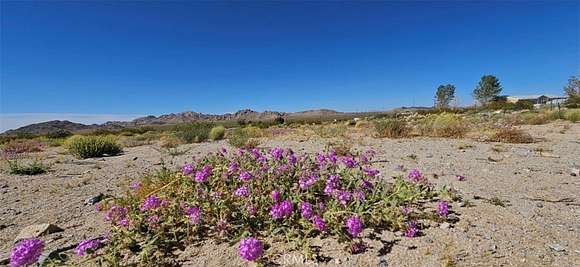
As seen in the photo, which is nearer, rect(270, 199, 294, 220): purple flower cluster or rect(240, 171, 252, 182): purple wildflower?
rect(270, 199, 294, 220): purple flower cluster

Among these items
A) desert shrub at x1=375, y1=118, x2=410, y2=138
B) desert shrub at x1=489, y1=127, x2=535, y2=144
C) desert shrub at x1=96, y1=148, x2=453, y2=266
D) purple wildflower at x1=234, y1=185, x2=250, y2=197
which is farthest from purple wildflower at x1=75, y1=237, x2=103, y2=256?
desert shrub at x1=375, y1=118, x2=410, y2=138

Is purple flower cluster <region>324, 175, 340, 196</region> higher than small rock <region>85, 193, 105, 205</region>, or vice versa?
purple flower cluster <region>324, 175, 340, 196</region>

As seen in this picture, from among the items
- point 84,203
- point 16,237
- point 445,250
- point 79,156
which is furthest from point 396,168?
point 79,156

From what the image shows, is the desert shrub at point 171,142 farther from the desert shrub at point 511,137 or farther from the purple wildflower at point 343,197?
the desert shrub at point 511,137

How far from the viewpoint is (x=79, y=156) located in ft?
32.5

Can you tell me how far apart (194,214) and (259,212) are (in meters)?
0.56

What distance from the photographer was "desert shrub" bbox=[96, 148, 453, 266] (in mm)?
2445

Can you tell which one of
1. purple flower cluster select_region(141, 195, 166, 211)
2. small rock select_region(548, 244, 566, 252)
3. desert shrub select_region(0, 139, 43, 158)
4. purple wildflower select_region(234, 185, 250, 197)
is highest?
desert shrub select_region(0, 139, 43, 158)

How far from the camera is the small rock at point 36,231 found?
2910 millimetres

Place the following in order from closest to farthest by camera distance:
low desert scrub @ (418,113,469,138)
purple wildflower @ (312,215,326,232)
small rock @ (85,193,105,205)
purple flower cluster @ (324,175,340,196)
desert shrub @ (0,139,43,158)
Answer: purple wildflower @ (312,215,326,232) < purple flower cluster @ (324,175,340,196) < small rock @ (85,193,105,205) < low desert scrub @ (418,113,469,138) < desert shrub @ (0,139,43,158)

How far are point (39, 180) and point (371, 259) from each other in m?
6.44

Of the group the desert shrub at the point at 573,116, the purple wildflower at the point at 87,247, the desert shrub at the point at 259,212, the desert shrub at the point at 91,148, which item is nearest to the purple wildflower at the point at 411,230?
the desert shrub at the point at 259,212

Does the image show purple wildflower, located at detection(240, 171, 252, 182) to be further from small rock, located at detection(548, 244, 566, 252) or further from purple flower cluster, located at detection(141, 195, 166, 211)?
small rock, located at detection(548, 244, 566, 252)

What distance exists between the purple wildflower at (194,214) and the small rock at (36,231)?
4.99 feet
